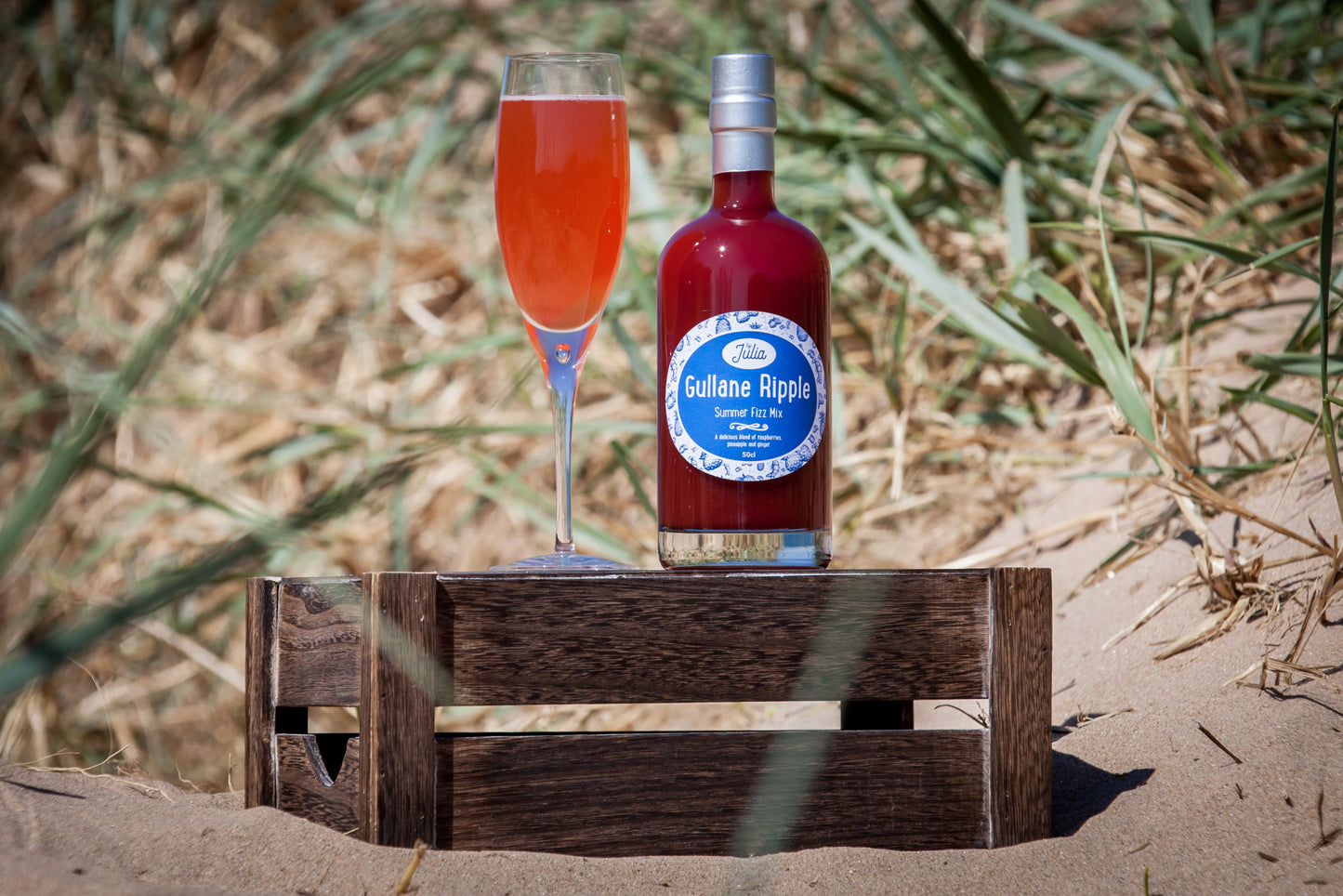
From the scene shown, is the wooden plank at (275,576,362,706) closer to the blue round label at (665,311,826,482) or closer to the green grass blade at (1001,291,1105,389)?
→ the blue round label at (665,311,826,482)

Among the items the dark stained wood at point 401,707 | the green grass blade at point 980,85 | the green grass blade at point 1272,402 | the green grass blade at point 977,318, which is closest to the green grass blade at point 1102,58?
the green grass blade at point 980,85

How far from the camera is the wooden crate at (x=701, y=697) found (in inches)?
33.8

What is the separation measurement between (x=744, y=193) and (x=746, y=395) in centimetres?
19

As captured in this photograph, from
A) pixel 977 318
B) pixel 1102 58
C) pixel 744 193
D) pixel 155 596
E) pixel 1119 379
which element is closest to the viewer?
pixel 155 596

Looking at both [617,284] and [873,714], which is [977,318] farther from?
[617,284]

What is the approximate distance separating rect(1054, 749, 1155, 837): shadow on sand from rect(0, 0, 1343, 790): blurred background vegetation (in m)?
0.34

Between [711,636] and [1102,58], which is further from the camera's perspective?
[1102,58]

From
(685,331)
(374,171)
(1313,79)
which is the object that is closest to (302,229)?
(374,171)

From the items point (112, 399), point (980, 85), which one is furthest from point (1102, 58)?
point (112, 399)

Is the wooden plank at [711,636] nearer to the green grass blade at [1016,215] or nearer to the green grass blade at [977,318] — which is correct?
the green grass blade at [977,318]

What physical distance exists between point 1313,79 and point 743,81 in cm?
138

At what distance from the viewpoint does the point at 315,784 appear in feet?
3.07

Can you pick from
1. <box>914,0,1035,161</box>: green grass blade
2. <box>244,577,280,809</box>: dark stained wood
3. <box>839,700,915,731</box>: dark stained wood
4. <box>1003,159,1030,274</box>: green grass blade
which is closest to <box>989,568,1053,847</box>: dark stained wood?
<box>839,700,915,731</box>: dark stained wood

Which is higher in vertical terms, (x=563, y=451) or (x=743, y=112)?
(x=743, y=112)
